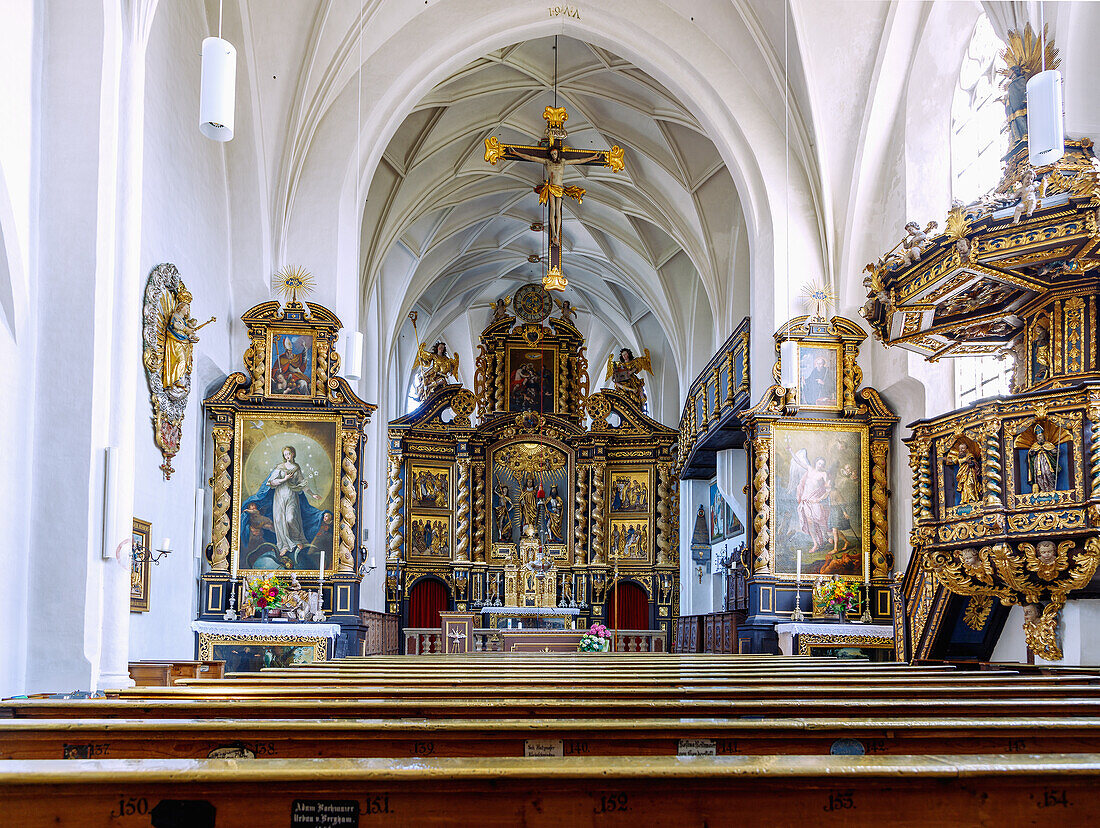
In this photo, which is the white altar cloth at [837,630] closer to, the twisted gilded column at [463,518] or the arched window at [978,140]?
the arched window at [978,140]

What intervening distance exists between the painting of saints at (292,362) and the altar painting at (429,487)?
33.0 feet

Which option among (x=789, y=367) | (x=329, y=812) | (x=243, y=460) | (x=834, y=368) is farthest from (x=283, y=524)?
(x=329, y=812)

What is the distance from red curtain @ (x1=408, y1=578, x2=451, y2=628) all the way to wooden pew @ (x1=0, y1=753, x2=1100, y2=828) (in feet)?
75.9

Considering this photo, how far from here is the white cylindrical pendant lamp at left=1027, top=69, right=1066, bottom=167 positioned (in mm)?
7570

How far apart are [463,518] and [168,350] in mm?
13334

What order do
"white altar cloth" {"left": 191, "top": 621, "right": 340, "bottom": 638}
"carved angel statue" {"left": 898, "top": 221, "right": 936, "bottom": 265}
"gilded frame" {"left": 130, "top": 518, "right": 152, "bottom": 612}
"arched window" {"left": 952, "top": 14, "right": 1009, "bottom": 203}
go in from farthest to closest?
"white altar cloth" {"left": 191, "top": 621, "right": 340, "bottom": 638}, "arched window" {"left": 952, "top": 14, "right": 1009, "bottom": 203}, "gilded frame" {"left": 130, "top": 518, "right": 152, "bottom": 612}, "carved angel statue" {"left": 898, "top": 221, "right": 936, "bottom": 265}

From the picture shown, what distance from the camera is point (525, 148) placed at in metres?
18.3

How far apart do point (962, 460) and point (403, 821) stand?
7019 millimetres

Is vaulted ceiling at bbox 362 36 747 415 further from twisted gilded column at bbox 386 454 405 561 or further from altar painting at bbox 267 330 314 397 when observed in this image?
altar painting at bbox 267 330 314 397

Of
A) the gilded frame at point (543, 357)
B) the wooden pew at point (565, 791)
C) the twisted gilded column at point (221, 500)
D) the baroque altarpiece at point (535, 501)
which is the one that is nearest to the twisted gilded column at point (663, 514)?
the baroque altarpiece at point (535, 501)

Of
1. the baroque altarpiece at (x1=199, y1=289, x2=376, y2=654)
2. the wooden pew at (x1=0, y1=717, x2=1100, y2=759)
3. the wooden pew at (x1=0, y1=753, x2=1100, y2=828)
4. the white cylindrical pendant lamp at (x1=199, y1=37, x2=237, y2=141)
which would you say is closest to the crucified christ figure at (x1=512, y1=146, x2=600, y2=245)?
the baroque altarpiece at (x1=199, y1=289, x2=376, y2=654)

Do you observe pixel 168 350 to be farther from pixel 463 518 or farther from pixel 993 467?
pixel 463 518

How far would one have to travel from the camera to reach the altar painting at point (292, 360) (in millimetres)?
15469

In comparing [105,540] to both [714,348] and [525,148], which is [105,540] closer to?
[525,148]
